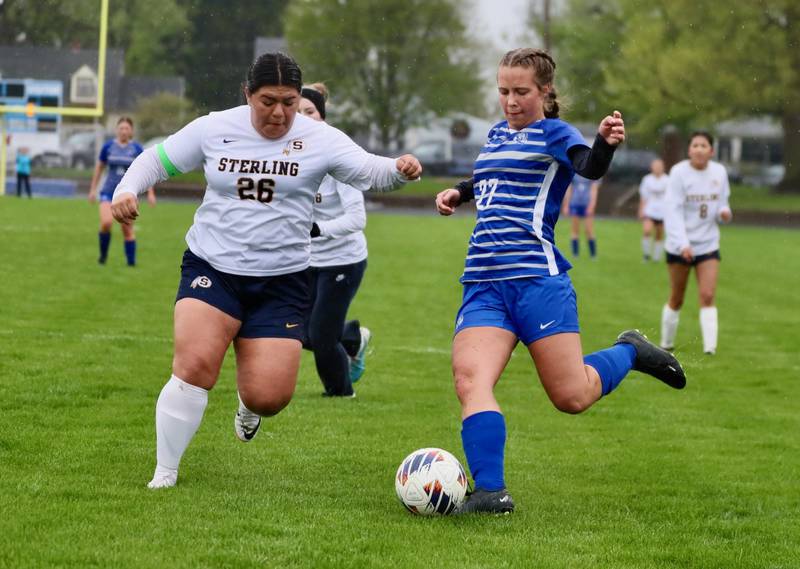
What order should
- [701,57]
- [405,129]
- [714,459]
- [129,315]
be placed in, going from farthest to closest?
[405,129]
[701,57]
[129,315]
[714,459]

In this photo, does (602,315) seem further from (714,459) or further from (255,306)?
(255,306)

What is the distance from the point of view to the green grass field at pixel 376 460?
16.5 feet

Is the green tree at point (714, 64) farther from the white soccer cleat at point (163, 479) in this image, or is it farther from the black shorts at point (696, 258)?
the white soccer cleat at point (163, 479)

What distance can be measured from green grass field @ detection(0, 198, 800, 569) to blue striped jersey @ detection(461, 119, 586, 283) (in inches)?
43.6

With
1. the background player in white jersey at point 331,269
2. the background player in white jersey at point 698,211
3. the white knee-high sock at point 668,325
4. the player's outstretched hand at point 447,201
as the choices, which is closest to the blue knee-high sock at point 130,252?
the white knee-high sock at point 668,325

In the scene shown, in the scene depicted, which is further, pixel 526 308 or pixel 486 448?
pixel 526 308

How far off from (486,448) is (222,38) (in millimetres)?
58591

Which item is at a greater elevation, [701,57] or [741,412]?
[701,57]

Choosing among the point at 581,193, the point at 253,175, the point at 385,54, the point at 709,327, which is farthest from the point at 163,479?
the point at 385,54

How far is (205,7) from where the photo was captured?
57406 millimetres

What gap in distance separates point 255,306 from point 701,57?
48.3 metres

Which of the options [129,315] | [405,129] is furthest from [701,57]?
[129,315]

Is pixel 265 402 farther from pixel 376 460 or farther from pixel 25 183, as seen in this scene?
pixel 25 183

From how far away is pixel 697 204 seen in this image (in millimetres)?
12234
